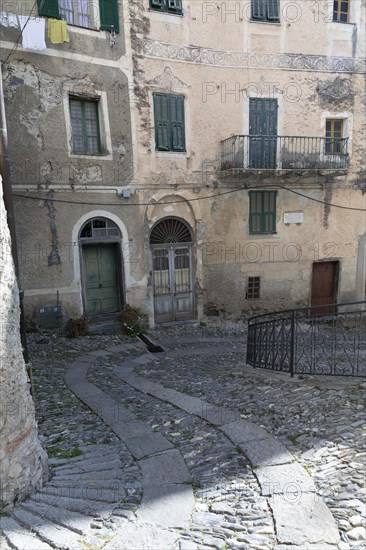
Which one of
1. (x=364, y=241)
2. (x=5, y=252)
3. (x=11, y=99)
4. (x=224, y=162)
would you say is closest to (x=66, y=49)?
(x=11, y=99)

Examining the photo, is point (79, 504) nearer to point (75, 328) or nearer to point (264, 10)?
point (75, 328)

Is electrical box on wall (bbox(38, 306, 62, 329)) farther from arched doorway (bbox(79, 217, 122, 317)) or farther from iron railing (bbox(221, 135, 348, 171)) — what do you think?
iron railing (bbox(221, 135, 348, 171))

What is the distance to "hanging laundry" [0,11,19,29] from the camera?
333 inches

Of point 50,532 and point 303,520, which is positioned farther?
point 303,520

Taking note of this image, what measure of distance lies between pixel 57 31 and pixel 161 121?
11.4ft

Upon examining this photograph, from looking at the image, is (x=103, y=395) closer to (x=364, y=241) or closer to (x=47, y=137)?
(x=47, y=137)

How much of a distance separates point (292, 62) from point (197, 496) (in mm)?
13379

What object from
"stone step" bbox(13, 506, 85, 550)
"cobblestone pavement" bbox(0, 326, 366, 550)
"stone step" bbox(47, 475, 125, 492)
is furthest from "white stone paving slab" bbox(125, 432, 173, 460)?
"stone step" bbox(13, 506, 85, 550)

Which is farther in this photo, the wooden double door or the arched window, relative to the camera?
the wooden double door

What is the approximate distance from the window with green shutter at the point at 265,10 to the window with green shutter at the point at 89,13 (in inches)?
184

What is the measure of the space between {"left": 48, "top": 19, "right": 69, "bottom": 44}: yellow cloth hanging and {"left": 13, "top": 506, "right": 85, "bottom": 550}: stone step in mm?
10141

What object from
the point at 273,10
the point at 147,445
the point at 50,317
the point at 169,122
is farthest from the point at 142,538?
the point at 273,10

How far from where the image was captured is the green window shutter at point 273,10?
468 inches

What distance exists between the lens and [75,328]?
10000 mm
